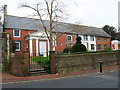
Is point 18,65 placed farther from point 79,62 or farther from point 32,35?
point 32,35

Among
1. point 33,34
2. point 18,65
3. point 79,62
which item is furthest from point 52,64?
point 33,34

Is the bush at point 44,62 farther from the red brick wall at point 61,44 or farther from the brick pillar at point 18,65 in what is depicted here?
the red brick wall at point 61,44

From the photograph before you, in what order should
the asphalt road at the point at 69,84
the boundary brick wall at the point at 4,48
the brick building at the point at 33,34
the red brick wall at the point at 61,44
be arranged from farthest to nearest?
the red brick wall at the point at 61,44, the brick building at the point at 33,34, the boundary brick wall at the point at 4,48, the asphalt road at the point at 69,84

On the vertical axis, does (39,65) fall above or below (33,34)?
below

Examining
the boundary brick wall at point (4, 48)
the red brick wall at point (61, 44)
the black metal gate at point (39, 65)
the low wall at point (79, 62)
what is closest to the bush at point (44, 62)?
the black metal gate at point (39, 65)

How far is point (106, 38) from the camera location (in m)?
39.6

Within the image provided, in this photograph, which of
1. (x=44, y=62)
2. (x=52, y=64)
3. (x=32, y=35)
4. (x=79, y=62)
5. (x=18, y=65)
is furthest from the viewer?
(x=32, y=35)

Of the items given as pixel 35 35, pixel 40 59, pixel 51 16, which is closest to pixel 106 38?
pixel 35 35

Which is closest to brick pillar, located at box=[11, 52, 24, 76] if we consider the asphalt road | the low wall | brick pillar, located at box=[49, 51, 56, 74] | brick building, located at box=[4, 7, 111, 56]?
the asphalt road

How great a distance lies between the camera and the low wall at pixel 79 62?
11.2 metres

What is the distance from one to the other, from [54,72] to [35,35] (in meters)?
12.4

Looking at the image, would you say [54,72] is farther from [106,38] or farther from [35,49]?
[106,38]

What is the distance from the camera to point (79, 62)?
40.4ft

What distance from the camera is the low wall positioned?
11156 mm
